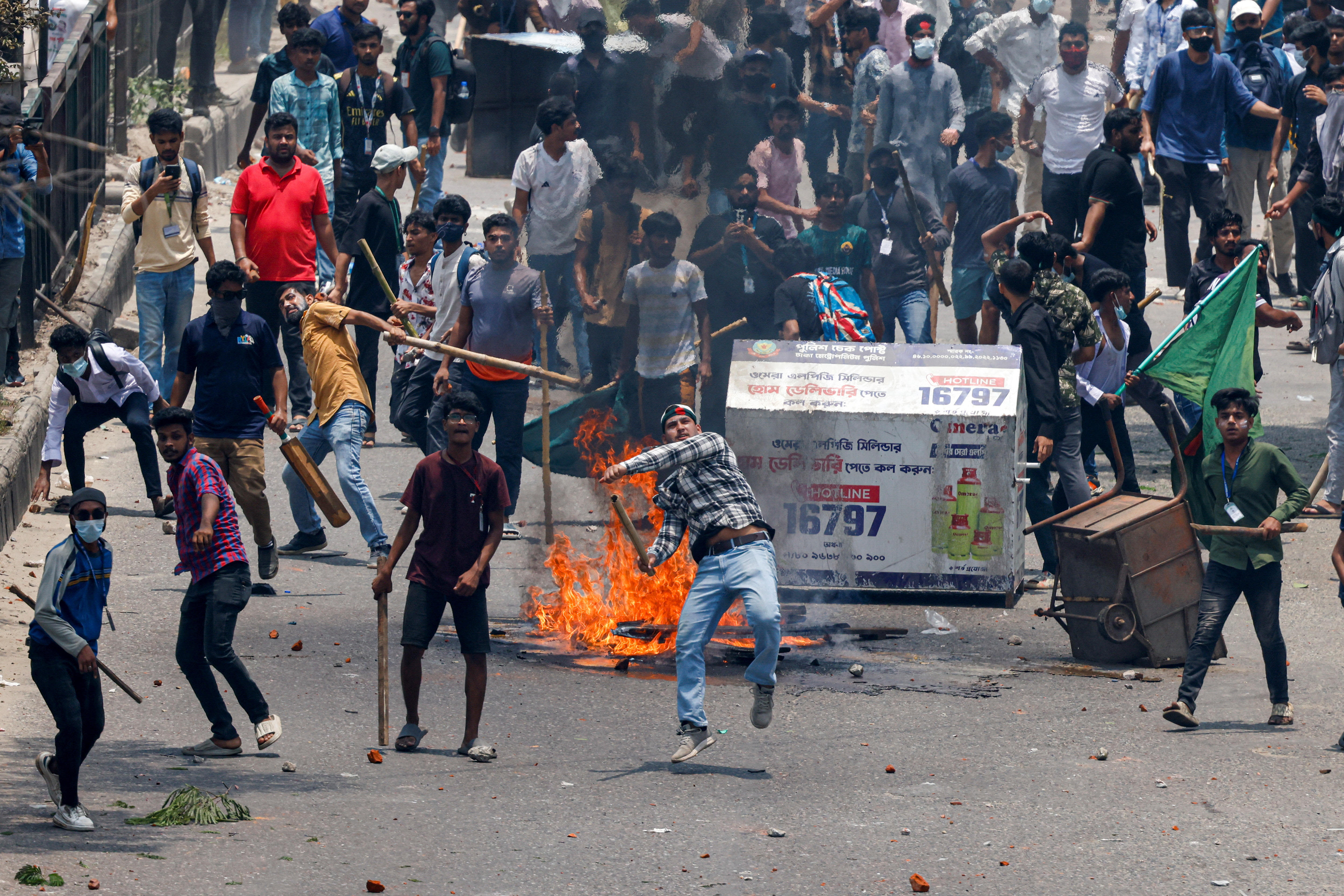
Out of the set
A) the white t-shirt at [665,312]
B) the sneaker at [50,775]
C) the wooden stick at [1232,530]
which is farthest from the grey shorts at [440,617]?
the white t-shirt at [665,312]

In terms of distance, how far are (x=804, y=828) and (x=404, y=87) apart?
957cm

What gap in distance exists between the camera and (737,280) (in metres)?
12.4

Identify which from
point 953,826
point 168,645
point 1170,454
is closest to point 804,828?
point 953,826

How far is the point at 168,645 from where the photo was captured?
29.3 feet

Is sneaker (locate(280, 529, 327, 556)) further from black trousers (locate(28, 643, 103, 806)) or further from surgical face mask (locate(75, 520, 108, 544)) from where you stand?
surgical face mask (locate(75, 520, 108, 544))

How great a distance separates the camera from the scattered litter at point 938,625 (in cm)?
991

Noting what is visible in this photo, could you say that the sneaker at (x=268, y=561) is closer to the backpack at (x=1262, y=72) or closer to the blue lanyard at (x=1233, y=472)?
the blue lanyard at (x=1233, y=472)

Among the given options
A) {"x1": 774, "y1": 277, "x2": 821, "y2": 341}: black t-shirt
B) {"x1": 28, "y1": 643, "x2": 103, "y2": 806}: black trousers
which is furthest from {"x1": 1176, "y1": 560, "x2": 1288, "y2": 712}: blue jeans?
{"x1": 28, "y1": 643, "x2": 103, "y2": 806}: black trousers

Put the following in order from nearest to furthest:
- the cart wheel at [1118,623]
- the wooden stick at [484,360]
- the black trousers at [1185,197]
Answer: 1. the cart wheel at [1118,623]
2. the wooden stick at [484,360]
3. the black trousers at [1185,197]

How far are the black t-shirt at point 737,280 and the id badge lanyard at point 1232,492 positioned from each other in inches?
178

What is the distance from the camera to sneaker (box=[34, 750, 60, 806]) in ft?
21.5

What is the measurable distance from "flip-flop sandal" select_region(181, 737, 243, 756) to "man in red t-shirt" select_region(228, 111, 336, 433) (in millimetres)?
5005

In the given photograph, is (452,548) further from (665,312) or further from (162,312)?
(162,312)

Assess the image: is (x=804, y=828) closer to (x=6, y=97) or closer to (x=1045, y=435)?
(x=1045, y=435)
